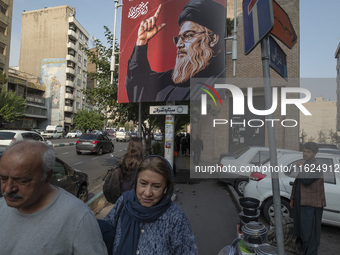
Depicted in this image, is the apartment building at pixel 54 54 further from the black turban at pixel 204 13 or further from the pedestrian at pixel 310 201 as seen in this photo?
the pedestrian at pixel 310 201

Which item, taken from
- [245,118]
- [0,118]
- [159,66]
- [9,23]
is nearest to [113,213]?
[159,66]

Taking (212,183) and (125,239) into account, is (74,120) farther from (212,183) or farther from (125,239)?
(125,239)

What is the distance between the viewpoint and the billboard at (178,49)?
640cm

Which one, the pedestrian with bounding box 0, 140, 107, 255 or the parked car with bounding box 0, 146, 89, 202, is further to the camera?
the parked car with bounding box 0, 146, 89, 202

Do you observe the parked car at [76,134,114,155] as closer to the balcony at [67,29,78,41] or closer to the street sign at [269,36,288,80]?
the street sign at [269,36,288,80]

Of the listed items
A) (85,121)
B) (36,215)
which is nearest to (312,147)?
(36,215)

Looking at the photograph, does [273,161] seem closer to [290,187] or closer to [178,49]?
[290,187]

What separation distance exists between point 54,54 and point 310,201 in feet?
205

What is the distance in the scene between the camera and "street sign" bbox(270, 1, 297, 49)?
1597mm

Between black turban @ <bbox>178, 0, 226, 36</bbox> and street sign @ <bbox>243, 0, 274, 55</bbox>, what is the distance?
4968 millimetres

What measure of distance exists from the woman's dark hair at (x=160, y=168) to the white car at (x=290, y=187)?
3721 millimetres

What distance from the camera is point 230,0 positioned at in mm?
14367

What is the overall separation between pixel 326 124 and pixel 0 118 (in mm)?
79714

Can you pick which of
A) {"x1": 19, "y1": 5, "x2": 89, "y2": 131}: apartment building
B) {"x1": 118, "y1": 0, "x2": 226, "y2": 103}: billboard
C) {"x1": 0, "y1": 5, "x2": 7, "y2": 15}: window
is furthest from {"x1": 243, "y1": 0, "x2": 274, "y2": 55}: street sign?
{"x1": 19, "y1": 5, "x2": 89, "y2": 131}: apartment building
